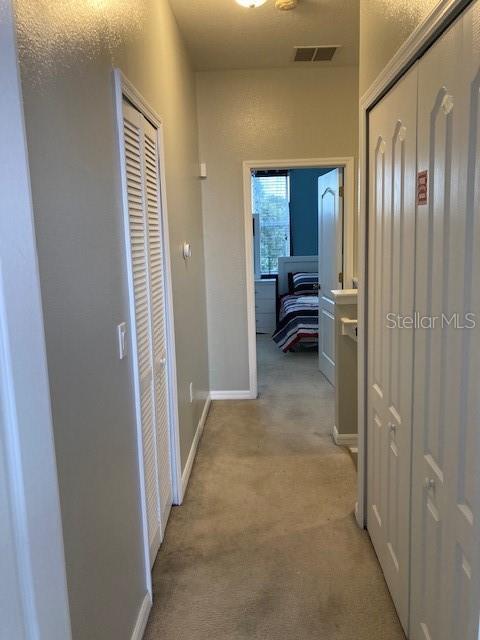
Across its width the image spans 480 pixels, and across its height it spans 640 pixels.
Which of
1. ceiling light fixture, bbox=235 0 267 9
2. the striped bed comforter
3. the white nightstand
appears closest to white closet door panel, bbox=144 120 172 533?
ceiling light fixture, bbox=235 0 267 9

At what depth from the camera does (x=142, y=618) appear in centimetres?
186

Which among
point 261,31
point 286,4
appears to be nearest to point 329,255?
point 261,31

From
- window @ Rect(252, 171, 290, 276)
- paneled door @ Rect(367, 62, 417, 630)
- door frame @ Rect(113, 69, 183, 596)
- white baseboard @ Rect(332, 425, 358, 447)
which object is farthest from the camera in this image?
window @ Rect(252, 171, 290, 276)

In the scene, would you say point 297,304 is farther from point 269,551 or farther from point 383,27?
point 383,27

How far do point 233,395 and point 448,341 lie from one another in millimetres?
3320

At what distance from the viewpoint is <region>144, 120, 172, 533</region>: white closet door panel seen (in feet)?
7.61

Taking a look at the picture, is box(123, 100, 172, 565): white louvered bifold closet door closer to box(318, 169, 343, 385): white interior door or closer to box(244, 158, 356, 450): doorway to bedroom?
box(244, 158, 356, 450): doorway to bedroom

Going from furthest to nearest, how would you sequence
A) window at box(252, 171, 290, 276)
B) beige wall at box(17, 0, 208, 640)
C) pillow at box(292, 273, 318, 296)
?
window at box(252, 171, 290, 276) < pillow at box(292, 273, 318, 296) < beige wall at box(17, 0, 208, 640)

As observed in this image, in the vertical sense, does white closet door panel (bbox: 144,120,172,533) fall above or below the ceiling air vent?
below

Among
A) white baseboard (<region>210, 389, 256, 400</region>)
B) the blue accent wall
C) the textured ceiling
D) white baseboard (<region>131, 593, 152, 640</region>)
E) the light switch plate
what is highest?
the textured ceiling

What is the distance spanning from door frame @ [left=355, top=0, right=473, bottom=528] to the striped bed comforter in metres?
3.57

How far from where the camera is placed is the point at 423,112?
1451 mm

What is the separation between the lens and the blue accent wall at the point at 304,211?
27.1 feet

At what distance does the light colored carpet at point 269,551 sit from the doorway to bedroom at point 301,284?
20.7 inches
